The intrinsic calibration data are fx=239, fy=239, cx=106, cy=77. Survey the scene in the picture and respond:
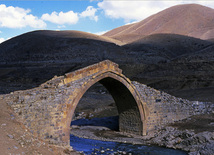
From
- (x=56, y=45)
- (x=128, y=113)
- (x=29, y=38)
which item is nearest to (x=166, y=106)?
(x=128, y=113)

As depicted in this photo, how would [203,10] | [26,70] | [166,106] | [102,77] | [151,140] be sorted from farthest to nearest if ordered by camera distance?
[203,10] < [26,70] < [166,106] < [151,140] < [102,77]

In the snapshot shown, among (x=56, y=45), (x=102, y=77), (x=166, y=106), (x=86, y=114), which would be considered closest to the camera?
(x=102, y=77)

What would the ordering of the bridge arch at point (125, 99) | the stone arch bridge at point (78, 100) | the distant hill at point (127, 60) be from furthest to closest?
the distant hill at point (127, 60), the bridge arch at point (125, 99), the stone arch bridge at point (78, 100)

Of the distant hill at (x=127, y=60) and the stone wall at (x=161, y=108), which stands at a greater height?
the distant hill at (x=127, y=60)

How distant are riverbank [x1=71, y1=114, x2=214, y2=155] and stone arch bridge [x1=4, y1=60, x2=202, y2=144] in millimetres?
664

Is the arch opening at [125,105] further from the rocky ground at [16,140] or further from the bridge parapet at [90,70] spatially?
the rocky ground at [16,140]

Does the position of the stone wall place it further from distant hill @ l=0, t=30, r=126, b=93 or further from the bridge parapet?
distant hill @ l=0, t=30, r=126, b=93

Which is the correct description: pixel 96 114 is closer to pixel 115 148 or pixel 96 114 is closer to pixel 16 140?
pixel 115 148

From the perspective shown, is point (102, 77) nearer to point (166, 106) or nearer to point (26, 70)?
point (166, 106)

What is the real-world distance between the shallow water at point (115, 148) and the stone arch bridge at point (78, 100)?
1.73 meters

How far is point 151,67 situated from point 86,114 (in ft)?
70.1

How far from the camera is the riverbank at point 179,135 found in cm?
1145

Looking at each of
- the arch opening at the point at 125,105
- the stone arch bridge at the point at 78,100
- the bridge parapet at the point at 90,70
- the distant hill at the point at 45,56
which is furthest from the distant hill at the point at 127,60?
the bridge parapet at the point at 90,70

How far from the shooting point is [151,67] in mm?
40000
